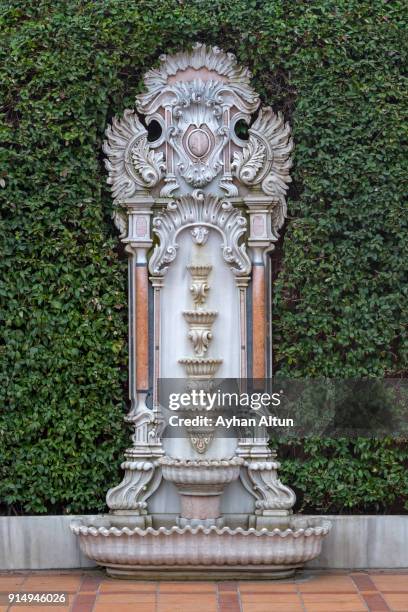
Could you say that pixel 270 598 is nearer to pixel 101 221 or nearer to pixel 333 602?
pixel 333 602

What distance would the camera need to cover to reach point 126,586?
6.56m

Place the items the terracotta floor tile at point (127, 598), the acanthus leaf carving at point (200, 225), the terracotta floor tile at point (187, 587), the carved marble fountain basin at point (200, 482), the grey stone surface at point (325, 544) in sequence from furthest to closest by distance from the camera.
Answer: the acanthus leaf carving at point (200, 225) < the grey stone surface at point (325, 544) < the carved marble fountain basin at point (200, 482) < the terracotta floor tile at point (187, 587) < the terracotta floor tile at point (127, 598)

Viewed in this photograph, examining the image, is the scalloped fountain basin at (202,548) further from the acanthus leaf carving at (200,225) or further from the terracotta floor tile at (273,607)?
the acanthus leaf carving at (200,225)

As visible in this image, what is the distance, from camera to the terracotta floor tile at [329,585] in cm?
650

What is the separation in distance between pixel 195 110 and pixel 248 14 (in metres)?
0.70

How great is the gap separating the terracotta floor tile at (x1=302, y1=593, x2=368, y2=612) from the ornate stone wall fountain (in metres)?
0.70

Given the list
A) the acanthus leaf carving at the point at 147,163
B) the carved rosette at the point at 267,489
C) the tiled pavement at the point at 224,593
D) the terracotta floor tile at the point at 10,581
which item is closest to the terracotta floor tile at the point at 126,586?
the tiled pavement at the point at 224,593

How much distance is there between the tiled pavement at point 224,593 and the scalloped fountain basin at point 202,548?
115mm

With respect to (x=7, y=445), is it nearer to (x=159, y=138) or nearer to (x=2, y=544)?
(x=2, y=544)

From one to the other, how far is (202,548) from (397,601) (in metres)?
1.18

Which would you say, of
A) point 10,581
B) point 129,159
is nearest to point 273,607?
point 10,581

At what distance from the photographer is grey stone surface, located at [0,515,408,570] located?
6945mm

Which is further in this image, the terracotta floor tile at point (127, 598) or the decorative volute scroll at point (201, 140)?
the decorative volute scroll at point (201, 140)

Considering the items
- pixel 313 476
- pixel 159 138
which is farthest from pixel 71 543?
pixel 159 138
